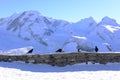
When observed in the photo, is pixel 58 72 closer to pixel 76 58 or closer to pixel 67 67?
pixel 67 67

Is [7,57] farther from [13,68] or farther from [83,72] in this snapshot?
[83,72]

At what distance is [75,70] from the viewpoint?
20.3 m

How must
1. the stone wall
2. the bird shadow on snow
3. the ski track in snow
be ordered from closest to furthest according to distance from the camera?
the ski track in snow < the bird shadow on snow < the stone wall

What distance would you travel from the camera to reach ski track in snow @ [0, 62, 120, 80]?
1764 cm

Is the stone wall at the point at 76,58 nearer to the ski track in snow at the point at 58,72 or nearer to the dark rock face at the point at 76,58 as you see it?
the dark rock face at the point at 76,58

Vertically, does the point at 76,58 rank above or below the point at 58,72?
above

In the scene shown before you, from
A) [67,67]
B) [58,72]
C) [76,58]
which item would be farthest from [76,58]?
[58,72]

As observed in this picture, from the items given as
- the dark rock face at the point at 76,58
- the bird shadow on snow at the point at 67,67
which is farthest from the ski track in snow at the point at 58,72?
the dark rock face at the point at 76,58

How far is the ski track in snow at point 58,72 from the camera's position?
1764cm

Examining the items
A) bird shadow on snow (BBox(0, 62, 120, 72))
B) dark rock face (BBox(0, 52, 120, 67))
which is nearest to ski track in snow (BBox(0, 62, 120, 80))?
bird shadow on snow (BBox(0, 62, 120, 72))

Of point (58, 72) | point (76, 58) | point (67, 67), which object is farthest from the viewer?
point (76, 58)

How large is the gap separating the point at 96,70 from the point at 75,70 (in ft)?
4.29

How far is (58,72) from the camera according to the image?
64.7 feet

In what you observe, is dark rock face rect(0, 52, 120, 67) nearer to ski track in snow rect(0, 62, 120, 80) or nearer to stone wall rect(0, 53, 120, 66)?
stone wall rect(0, 53, 120, 66)
